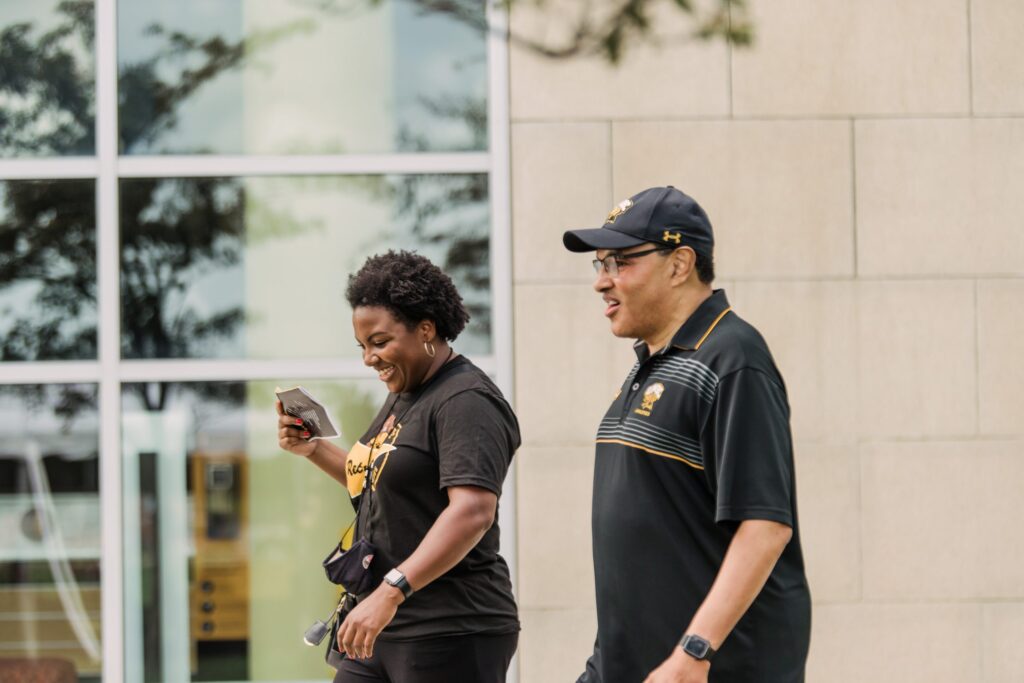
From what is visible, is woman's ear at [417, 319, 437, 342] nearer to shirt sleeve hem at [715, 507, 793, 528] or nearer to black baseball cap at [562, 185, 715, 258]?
black baseball cap at [562, 185, 715, 258]

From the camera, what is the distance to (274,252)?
20.6 ft

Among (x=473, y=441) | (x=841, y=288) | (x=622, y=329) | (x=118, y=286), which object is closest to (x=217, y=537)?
(x=118, y=286)

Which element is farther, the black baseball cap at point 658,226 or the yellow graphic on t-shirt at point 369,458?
the yellow graphic on t-shirt at point 369,458

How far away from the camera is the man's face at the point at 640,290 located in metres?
2.93

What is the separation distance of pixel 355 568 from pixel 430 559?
0.91ft

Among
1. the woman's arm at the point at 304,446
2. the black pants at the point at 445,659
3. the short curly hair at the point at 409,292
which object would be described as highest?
the short curly hair at the point at 409,292

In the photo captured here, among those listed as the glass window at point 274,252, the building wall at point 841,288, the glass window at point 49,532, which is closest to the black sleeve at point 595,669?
the building wall at point 841,288

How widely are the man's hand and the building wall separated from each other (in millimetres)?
3388

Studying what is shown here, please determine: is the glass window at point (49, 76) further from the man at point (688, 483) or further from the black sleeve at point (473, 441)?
the man at point (688, 483)

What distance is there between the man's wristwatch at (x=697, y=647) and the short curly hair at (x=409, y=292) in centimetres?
145

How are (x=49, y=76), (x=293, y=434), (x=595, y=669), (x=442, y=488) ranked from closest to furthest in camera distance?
(x=595, y=669) < (x=442, y=488) < (x=293, y=434) < (x=49, y=76)

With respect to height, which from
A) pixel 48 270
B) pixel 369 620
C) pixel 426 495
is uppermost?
pixel 48 270

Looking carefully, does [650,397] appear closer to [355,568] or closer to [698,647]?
[698,647]

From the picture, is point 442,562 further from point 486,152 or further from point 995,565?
point 995,565
